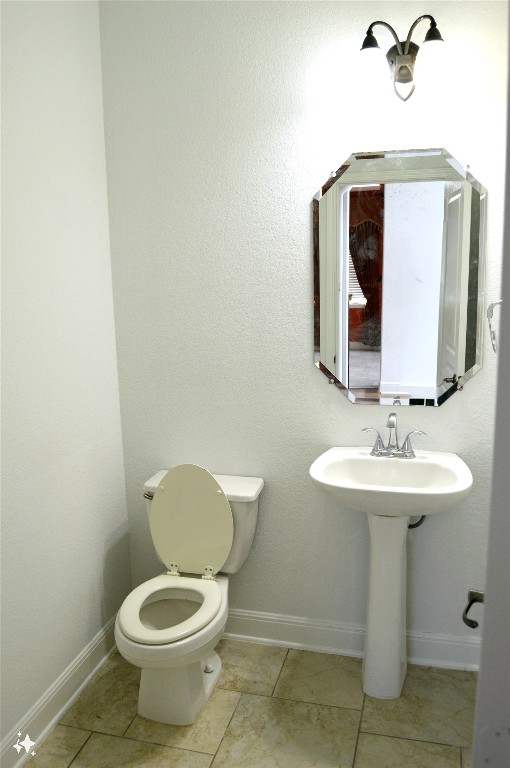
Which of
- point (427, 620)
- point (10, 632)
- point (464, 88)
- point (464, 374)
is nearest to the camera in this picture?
point (10, 632)

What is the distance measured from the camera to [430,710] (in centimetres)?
222

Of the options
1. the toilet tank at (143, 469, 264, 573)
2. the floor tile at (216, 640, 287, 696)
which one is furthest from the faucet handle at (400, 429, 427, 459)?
the floor tile at (216, 640, 287, 696)

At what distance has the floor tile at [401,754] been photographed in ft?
6.50

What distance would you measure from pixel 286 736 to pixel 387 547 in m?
0.70

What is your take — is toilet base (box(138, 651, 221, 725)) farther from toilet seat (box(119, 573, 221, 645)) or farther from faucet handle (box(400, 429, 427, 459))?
faucet handle (box(400, 429, 427, 459))

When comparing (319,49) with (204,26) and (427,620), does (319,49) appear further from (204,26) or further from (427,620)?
(427,620)

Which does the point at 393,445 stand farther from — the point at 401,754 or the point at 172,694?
the point at 172,694

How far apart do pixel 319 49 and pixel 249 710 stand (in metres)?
2.29

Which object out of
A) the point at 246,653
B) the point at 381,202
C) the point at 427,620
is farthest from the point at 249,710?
the point at 381,202

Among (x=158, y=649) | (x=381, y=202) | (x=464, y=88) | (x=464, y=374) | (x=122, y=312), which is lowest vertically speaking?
(x=158, y=649)

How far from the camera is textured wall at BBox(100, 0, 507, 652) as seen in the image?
7.18 ft

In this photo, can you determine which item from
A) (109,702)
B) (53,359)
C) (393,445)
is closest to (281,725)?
(109,702)

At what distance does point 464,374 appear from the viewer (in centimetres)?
227

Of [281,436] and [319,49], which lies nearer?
[319,49]
